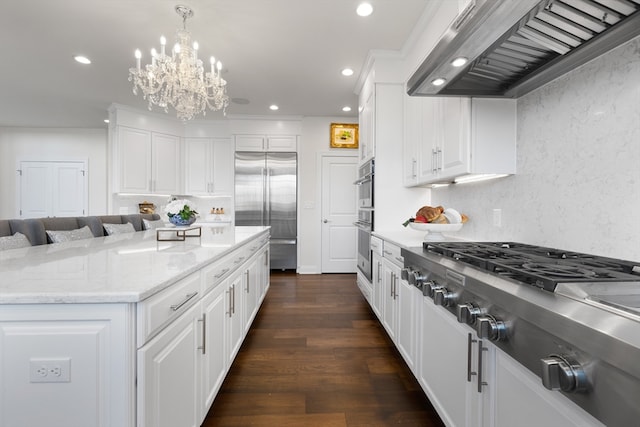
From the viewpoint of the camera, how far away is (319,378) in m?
1.88

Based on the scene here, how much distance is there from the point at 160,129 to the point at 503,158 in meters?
5.33

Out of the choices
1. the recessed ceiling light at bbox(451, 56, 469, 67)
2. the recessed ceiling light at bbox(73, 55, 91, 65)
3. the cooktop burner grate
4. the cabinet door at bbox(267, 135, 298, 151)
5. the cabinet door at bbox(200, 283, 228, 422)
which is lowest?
the cabinet door at bbox(200, 283, 228, 422)

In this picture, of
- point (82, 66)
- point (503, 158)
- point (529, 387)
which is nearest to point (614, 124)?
point (503, 158)

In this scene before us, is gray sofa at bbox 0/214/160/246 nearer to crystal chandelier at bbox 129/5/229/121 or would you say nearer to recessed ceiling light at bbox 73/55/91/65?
crystal chandelier at bbox 129/5/229/121

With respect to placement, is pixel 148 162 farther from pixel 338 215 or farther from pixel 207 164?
pixel 338 215

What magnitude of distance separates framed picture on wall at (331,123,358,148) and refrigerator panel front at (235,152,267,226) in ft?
4.43

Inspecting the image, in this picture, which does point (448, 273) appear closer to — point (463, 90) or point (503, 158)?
point (503, 158)

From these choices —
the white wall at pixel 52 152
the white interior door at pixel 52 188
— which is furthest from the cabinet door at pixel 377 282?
the white interior door at pixel 52 188

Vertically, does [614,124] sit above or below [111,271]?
above

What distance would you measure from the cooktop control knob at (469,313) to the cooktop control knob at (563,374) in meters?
0.30

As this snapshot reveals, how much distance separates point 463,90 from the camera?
62.5 inches

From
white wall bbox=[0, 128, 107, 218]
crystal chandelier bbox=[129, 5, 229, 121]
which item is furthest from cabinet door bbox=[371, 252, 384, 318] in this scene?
white wall bbox=[0, 128, 107, 218]

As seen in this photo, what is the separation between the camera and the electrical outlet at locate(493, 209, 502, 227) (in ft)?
5.91

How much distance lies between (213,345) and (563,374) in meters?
1.41
